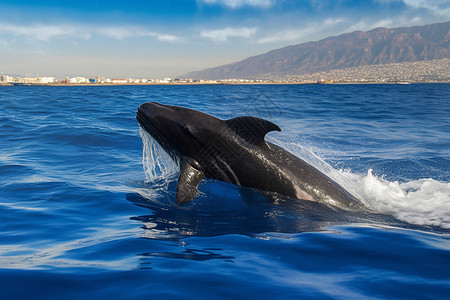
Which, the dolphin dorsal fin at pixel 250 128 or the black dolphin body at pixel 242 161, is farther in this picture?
the black dolphin body at pixel 242 161

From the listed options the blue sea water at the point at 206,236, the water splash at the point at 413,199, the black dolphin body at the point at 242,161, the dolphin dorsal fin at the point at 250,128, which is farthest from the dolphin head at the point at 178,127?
the water splash at the point at 413,199

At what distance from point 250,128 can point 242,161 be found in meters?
0.64

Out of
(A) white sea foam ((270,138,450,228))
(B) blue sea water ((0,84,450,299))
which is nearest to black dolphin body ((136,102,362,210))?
(B) blue sea water ((0,84,450,299))

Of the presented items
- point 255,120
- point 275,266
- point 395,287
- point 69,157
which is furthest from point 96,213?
point 69,157

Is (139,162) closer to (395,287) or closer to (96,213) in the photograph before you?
(96,213)

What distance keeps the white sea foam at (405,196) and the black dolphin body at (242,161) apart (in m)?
0.91

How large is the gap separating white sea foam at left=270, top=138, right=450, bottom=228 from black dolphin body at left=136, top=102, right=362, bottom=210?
91 cm

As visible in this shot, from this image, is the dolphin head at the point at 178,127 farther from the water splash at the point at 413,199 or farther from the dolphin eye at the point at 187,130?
the water splash at the point at 413,199

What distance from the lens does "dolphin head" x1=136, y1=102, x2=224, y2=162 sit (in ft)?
24.6

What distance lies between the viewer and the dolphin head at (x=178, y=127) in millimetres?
7488

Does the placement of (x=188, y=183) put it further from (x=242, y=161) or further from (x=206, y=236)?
(x=206, y=236)

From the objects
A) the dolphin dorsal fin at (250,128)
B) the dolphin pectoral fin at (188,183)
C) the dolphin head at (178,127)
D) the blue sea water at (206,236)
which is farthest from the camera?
the dolphin head at (178,127)

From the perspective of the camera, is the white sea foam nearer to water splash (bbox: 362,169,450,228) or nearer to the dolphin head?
water splash (bbox: 362,169,450,228)

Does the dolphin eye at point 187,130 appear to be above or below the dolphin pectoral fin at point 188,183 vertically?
above
